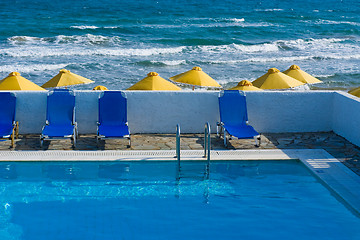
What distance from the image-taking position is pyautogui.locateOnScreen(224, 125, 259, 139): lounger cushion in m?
9.12

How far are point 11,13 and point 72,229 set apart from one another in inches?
1354

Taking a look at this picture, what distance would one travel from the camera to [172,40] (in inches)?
1190

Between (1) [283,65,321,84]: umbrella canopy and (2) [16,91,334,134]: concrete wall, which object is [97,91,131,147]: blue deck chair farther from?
(1) [283,65,321,84]: umbrella canopy

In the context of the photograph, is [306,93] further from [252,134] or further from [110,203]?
[110,203]

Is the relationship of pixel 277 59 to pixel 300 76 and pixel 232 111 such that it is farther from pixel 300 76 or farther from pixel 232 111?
pixel 232 111

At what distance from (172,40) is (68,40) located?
245 inches

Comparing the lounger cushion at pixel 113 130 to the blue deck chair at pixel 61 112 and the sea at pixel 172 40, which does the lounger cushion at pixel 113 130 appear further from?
the sea at pixel 172 40

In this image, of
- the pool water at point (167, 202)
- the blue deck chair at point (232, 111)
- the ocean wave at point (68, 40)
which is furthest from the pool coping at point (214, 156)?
the ocean wave at point (68, 40)

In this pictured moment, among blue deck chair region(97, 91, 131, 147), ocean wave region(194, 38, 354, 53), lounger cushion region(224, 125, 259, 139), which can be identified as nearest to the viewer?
lounger cushion region(224, 125, 259, 139)

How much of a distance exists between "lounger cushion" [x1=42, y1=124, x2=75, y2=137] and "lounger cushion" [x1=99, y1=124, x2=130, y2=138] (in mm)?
547

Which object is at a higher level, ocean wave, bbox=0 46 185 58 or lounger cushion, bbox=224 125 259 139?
ocean wave, bbox=0 46 185 58

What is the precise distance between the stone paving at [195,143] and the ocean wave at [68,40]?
20365 millimetres

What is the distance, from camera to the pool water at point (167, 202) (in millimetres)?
6516

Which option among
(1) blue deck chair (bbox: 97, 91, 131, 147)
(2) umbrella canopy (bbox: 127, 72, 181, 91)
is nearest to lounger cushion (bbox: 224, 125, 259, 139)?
(2) umbrella canopy (bbox: 127, 72, 181, 91)
